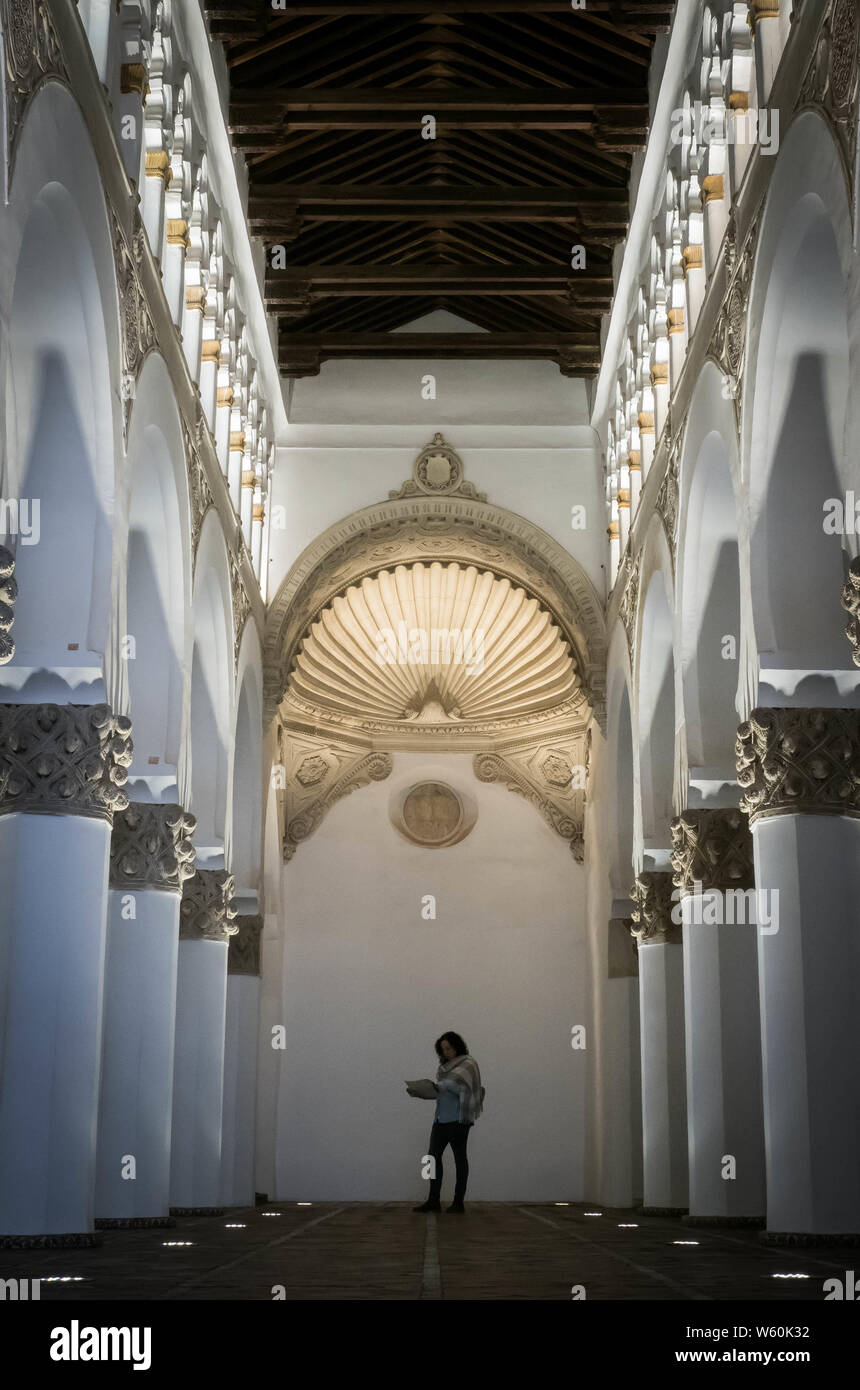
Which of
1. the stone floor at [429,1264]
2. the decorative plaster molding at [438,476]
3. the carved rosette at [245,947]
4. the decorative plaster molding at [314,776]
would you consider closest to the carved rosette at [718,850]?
the stone floor at [429,1264]

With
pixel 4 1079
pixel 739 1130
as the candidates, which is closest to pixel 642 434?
pixel 739 1130

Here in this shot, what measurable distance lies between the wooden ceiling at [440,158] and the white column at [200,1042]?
598 cm

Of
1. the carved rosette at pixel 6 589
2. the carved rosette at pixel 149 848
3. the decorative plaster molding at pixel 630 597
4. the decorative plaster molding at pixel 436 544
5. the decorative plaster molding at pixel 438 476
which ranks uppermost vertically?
the decorative plaster molding at pixel 438 476

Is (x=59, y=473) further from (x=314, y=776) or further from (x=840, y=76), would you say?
(x=314, y=776)

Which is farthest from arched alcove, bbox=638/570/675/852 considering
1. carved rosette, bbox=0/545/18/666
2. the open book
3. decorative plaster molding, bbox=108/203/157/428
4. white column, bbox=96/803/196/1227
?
carved rosette, bbox=0/545/18/666

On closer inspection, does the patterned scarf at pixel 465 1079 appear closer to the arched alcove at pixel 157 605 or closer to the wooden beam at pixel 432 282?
the arched alcove at pixel 157 605

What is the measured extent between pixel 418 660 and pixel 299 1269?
1362 cm

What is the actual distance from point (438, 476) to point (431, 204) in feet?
12.5

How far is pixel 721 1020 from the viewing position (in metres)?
11.1

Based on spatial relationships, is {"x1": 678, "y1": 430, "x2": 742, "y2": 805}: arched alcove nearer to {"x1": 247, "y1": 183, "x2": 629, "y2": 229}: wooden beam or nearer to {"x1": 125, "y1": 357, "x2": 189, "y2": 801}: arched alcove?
{"x1": 125, "y1": 357, "x2": 189, "y2": 801}: arched alcove

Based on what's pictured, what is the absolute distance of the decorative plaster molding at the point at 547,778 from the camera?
1941 centimetres

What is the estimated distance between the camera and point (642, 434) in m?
14.1

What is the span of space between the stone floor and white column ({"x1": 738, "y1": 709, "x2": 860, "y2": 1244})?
1.04 ft

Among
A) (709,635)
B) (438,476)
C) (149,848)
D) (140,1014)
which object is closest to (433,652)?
(438,476)
